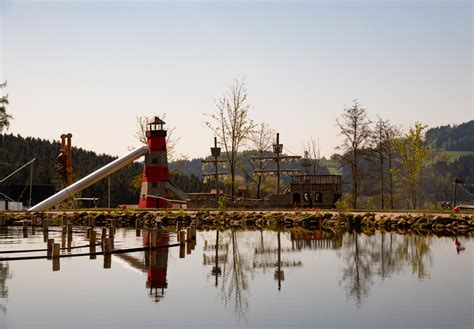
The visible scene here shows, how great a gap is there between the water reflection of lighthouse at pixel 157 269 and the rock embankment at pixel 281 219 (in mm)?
11493

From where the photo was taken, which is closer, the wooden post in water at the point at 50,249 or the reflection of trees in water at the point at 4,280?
the reflection of trees in water at the point at 4,280

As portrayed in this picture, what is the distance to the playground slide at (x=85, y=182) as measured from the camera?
57656 mm

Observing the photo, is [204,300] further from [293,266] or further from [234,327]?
[293,266]

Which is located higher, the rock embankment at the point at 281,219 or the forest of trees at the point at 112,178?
the forest of trees at the point at 112,178

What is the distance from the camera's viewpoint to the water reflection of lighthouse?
20.9 meters

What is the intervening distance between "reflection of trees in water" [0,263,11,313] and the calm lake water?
0.11ft

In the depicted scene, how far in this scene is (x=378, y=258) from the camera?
2916cm

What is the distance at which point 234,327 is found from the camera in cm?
1599

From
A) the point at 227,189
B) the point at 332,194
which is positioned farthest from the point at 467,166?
the point at 332,194

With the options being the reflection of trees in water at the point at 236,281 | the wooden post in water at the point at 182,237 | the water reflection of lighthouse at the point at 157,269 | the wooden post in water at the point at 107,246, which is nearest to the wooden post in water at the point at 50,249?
the wooden post in water at the point at 107,246

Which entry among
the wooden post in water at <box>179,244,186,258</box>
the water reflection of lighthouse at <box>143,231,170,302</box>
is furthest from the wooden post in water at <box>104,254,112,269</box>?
the wooden post in water at <box>179,244,186,258</box>

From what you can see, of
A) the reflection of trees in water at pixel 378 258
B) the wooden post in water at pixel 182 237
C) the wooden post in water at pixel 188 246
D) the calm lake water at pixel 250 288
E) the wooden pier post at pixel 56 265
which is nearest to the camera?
the calm lake water at pixel 250 288

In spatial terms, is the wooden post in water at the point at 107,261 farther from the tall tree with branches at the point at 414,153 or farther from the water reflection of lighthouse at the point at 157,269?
the tall tree with branches at the point at 414,153

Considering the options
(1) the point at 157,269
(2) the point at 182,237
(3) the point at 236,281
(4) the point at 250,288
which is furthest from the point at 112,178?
(4) the point at 250,288
